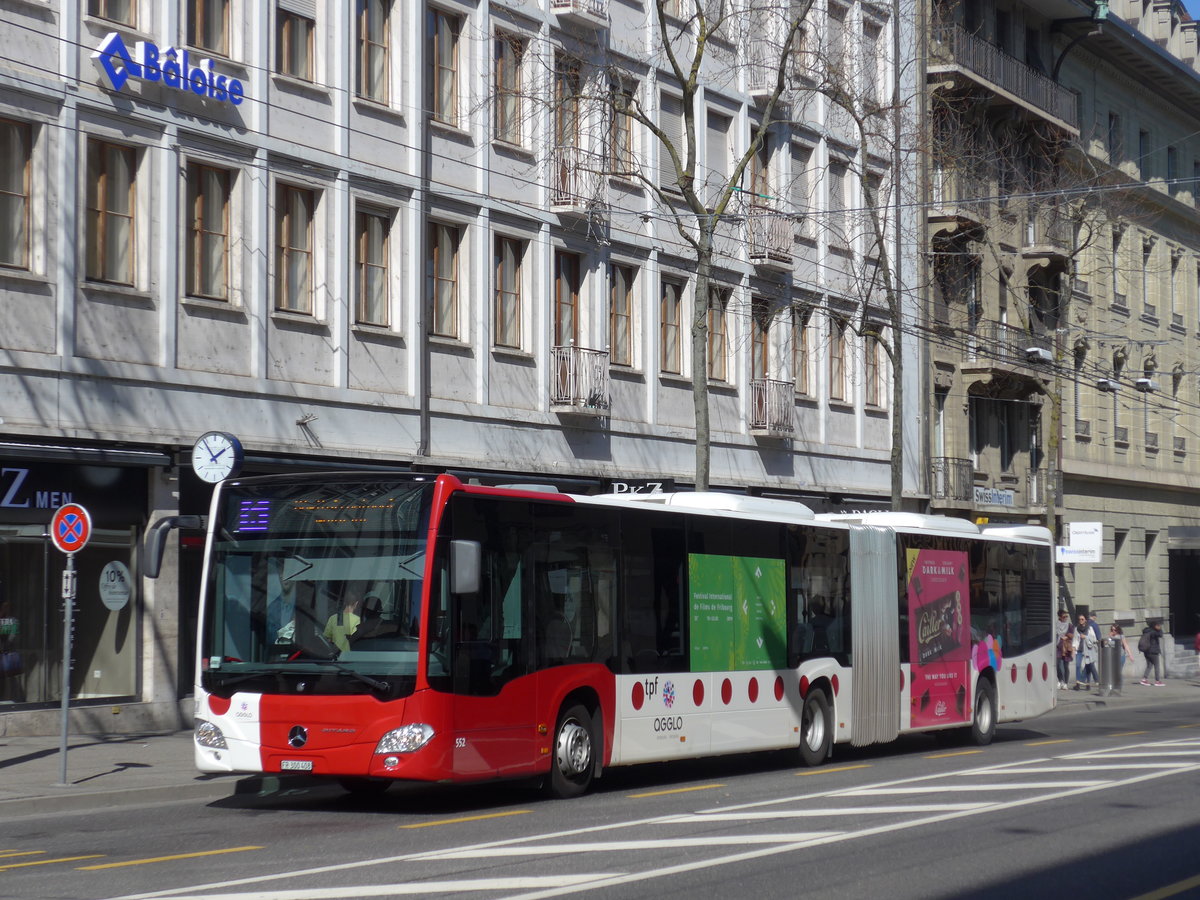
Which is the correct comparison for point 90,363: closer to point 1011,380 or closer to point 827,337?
point 827,337

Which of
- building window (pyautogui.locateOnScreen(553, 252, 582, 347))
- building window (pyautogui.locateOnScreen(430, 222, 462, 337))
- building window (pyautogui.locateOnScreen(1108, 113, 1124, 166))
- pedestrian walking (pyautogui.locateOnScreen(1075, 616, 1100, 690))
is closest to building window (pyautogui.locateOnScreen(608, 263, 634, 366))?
building window (pyautogui.locateOnScreen(553, 252, 582, 347))

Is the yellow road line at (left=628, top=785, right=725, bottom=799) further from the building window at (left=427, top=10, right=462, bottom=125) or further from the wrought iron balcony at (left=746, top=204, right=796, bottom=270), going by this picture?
the wrought iron balcony at (left=746, top=204, right=796, bottom=270)

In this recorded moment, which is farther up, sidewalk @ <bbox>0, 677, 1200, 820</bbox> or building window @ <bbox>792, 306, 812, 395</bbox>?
building window @ <bbox>792, 306, 812, 395</bbox>

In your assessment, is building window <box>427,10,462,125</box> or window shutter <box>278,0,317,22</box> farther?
building window <box>427,10,462,125</box>

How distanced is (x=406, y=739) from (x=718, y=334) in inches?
857

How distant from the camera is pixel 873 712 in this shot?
70.5 ft

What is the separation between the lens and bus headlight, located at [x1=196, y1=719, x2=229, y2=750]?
14.6 meters

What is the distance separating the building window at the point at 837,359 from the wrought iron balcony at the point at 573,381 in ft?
32.2

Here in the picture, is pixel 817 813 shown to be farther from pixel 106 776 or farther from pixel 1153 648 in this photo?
pixel 1153 648

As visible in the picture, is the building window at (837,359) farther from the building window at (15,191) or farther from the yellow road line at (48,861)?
the yellow road line at (48,861)

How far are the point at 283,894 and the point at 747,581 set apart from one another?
10.0 m

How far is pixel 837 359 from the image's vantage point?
3919 cm

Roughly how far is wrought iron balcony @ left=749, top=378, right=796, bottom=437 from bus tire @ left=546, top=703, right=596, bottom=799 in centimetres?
1989

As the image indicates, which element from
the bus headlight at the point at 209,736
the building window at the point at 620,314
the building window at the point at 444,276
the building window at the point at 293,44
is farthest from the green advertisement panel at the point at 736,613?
the building window at the point at 620,314
